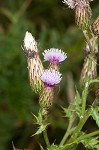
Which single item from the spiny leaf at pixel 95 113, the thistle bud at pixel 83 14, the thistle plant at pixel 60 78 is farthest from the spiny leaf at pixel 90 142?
the thistle bud at pixel 83 14

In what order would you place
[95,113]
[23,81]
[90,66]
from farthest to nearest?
1. [23,81]
2. [90,66]
3. [95,113]

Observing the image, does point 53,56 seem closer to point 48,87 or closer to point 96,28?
point 48,87

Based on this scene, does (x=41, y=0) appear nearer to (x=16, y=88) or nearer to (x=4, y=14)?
(x=4, y=14)

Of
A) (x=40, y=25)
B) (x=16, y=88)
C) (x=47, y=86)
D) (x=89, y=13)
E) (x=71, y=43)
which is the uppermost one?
(x=40, y=25)

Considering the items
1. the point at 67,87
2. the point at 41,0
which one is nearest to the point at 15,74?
the point at 67,87

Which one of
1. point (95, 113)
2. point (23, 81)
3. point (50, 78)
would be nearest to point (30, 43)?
point (50, 78)

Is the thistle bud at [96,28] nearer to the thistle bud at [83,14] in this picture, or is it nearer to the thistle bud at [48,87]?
the thistle bud at [83,14]
